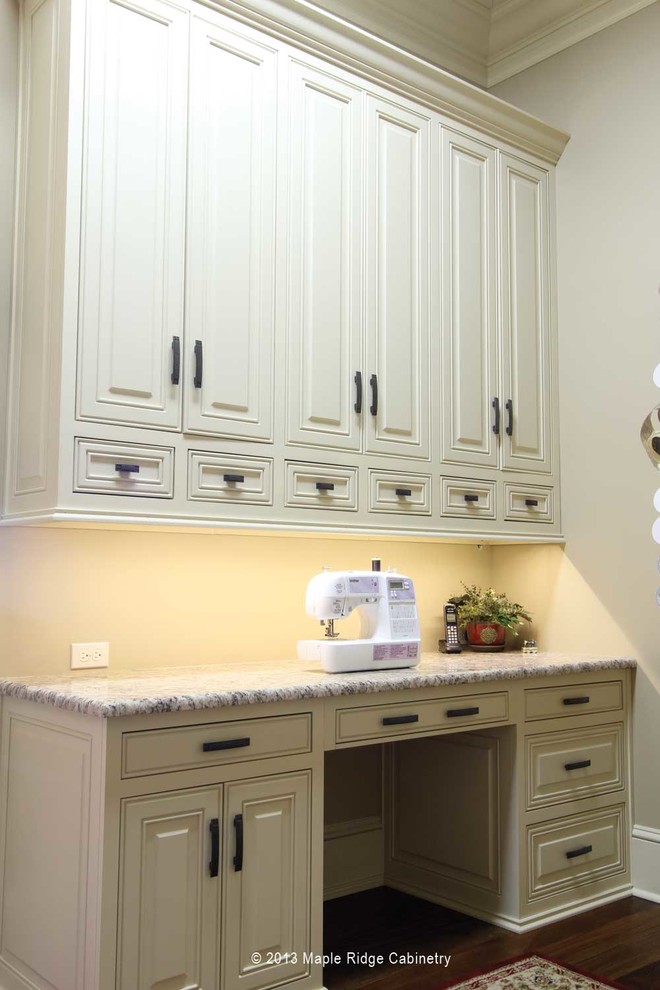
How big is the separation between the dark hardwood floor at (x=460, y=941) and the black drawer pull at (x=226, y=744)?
785 mm

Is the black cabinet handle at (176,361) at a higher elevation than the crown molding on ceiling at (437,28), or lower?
lower

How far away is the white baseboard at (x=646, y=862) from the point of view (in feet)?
10.6

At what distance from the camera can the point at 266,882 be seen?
229 centimetres

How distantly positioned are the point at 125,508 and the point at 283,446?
57 cm

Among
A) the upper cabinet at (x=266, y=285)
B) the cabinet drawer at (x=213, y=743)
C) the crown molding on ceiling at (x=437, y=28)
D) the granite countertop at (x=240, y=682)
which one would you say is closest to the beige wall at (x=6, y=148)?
the upper cabinet at (x=266, y=285)

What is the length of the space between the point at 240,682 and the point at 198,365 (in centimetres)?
90

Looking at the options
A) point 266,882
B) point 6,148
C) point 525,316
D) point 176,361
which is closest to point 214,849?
point 266,882

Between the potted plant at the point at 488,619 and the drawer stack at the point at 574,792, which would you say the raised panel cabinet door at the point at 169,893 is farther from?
the potted plant at the point at 488,619

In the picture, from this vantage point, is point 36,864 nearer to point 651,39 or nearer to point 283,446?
point 283,446

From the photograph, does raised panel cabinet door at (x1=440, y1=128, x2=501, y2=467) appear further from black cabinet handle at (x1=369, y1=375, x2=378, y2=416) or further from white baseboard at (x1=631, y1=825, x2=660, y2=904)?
white baseboard at (x1=631, y1=825, x2=660, y2=904)

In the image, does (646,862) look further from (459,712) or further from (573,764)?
(459,712)

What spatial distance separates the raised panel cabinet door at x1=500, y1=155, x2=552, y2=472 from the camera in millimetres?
3545

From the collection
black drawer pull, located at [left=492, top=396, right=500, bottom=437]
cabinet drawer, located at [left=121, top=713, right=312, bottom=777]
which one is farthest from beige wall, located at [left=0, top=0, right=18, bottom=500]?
black drawer pull, located at [left=492, top=396, right=500, bottom=437]

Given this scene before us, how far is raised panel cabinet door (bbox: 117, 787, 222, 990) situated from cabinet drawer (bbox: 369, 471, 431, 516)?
1180 mm
